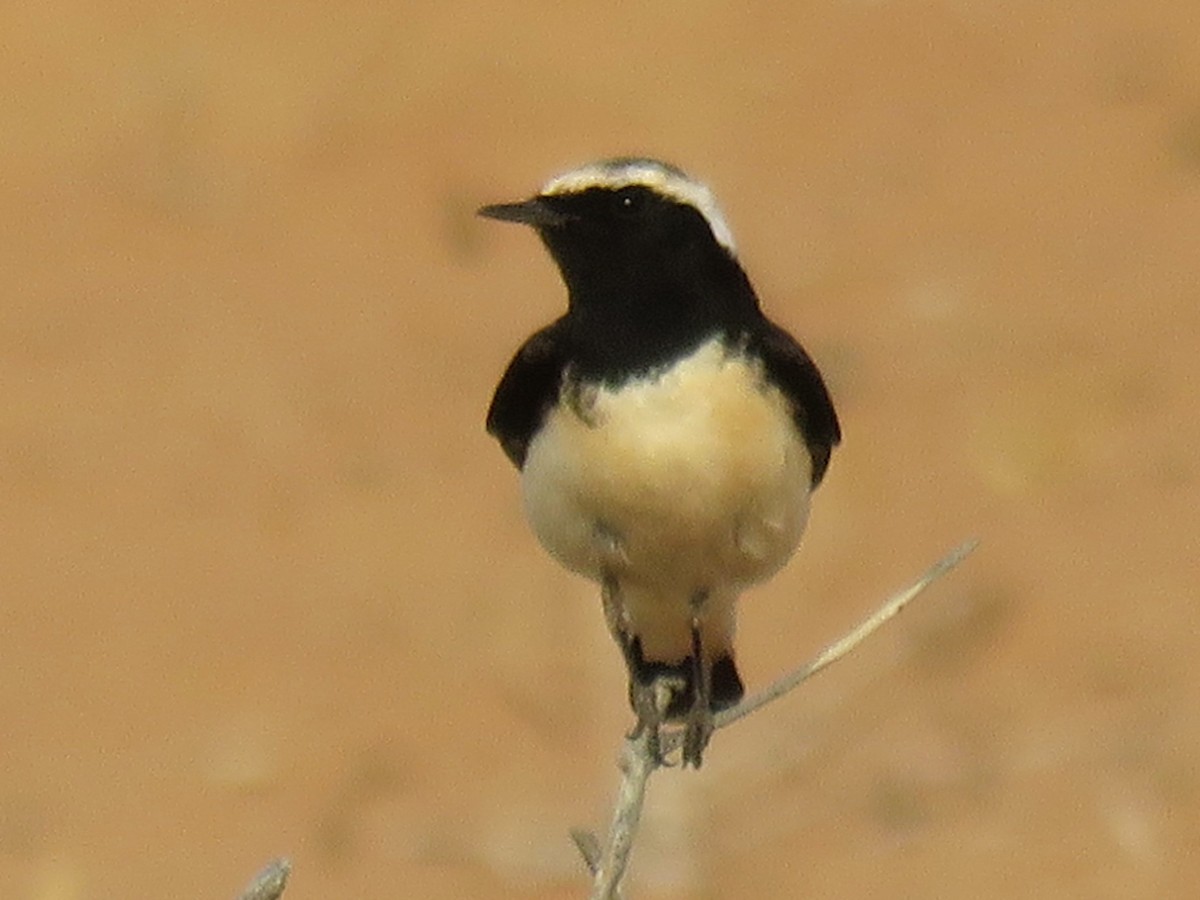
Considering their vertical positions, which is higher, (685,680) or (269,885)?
(269,885)

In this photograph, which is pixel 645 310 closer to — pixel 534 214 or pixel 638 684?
pixel 534 214

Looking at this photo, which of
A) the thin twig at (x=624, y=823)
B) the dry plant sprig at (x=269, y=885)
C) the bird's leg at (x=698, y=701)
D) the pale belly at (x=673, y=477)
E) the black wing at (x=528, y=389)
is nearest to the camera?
the dry plant sprig at (x=269, y=885)

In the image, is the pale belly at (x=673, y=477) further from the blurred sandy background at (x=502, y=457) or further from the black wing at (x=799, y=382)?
the blurred sandy background at (x=502, y=457)

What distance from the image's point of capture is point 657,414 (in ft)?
15.9

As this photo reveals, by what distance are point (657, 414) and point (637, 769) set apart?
0.70 meters

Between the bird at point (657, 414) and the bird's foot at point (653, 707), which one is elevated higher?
the bird at point (657, 414)

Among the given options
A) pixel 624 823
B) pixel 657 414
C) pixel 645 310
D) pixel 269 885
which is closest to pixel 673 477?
pixel 657 414

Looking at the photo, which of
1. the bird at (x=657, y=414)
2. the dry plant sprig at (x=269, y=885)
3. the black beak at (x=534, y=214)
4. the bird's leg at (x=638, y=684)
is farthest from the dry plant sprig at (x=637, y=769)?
the black beak at (x=534, y=214)

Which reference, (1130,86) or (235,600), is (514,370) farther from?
(1130,86)

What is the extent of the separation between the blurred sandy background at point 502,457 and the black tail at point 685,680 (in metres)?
3.06

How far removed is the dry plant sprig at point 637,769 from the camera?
402 cm

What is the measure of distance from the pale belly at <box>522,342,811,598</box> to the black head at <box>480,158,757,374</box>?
110 millimetres

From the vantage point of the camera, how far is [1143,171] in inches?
472

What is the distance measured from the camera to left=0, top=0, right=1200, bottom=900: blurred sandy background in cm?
925
